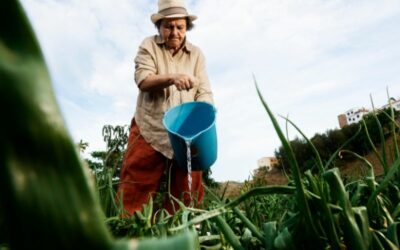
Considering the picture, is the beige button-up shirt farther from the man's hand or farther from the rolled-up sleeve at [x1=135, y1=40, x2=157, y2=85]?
the man's hand

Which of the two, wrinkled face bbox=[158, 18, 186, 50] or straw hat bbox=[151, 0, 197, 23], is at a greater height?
straw hat bbox=[151, 0, 197, 23]

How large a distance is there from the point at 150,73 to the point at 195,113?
407 millimetres

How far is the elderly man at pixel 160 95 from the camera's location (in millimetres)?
2855

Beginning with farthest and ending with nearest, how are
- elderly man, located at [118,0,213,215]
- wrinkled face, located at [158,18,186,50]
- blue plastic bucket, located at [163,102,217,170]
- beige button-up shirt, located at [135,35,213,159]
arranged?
wrinkled face, located at [158,18,186,50]
beige button-up shirt, located at [135,35,213,159]
elderly man, located at [118,0,213,215]
blue plastic bucket, located at [163,102,217,170]

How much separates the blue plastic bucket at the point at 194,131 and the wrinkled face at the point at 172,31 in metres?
0.52

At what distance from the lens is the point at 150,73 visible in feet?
9.92

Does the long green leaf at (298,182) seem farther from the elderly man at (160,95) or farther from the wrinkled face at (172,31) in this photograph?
the wrinkled face at (172,31)

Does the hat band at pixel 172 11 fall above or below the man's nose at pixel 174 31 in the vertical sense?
above

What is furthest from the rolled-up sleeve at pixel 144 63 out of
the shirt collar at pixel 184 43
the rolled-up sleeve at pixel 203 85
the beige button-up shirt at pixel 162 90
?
the rolled-up sleeve at pixel 203 85

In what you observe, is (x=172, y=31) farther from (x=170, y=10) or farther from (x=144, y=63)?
(x=144, y=63)

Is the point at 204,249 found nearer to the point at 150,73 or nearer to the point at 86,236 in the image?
the point at 86,236

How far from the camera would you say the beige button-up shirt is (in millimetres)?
3006

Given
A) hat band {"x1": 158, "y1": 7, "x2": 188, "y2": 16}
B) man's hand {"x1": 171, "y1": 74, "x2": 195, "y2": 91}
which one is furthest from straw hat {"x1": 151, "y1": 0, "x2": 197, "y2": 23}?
man's hand {"x1": 171, "y1": 74, "x2": 195, "y2": 91}

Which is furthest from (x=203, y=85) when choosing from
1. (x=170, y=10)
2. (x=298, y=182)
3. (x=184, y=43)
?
(x=298, y=182)
